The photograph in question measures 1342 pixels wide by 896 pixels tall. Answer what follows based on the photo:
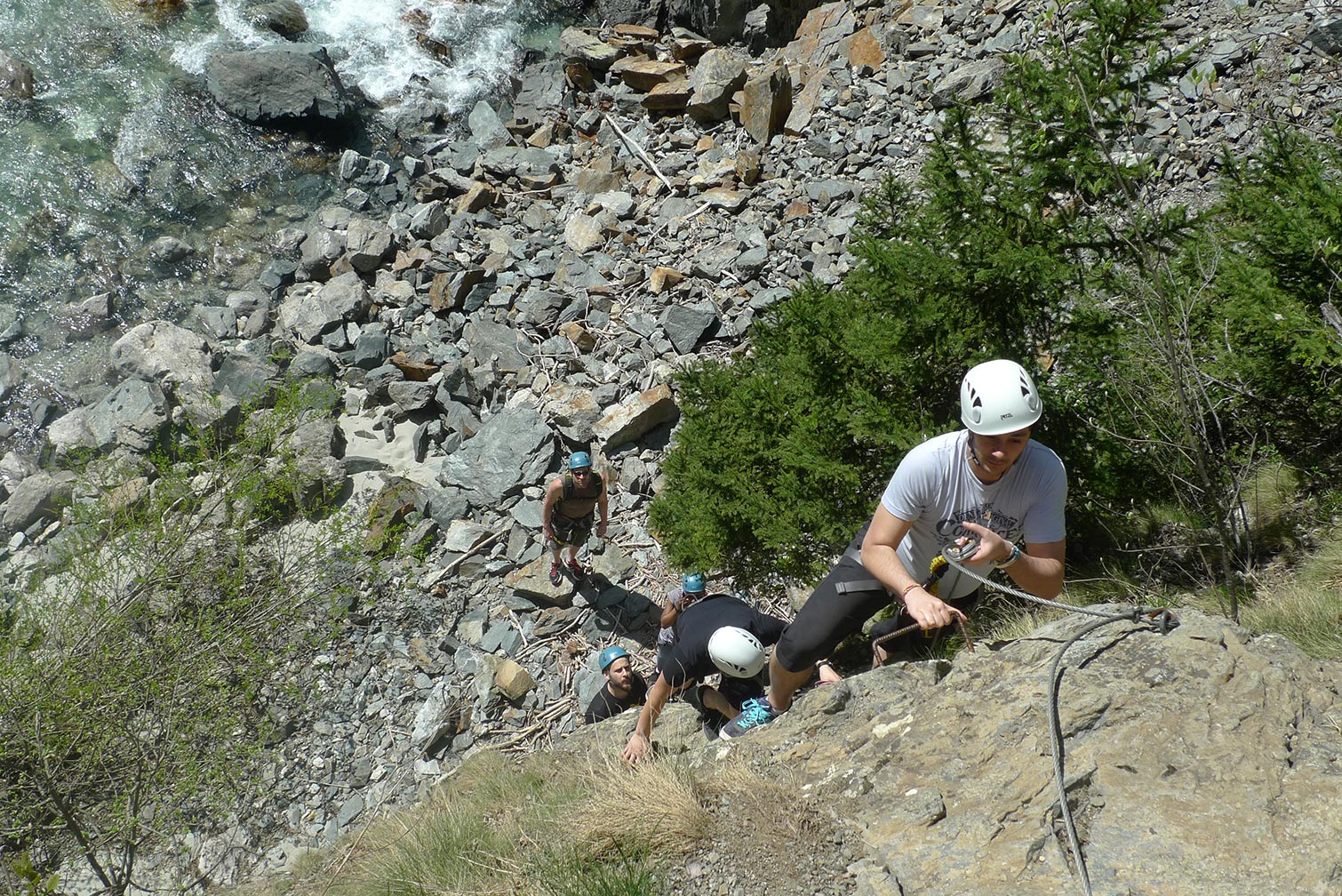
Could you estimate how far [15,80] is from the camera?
1393 centimetres

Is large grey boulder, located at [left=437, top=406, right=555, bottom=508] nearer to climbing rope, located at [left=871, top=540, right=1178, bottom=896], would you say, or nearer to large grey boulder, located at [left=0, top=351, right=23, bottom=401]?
climbing rope, located at [left=871, top=540, right=1178, bottom=896]

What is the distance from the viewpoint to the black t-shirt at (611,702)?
21.5 ft

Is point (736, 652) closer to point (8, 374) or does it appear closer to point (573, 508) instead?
point (573, 508)

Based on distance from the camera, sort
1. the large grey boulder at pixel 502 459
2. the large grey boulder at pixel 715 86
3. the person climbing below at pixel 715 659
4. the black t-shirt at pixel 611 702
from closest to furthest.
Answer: the person climbing below at pixel 715 659 → the black t-shirt at pixel 611 702 → the large grey boulder at pixel 502 459 → the large grey boulder at pixel 715 86

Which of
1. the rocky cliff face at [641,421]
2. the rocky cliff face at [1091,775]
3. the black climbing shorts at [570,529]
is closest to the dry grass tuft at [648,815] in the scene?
the rocky cliff face at [1091,775]

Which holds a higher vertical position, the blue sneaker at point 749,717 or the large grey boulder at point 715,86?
the large grey boulder at point 715,86

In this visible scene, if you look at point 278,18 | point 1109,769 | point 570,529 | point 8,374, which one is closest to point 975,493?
point 1109,769

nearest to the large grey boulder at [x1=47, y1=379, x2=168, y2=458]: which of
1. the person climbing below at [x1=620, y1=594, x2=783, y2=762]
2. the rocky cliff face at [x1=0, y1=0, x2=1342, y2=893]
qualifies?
the rocky cliff face at [x1=0, y1=0, x2=1342, y2=893]

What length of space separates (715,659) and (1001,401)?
2.44 metres

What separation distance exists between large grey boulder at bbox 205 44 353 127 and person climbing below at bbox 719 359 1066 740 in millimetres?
14253

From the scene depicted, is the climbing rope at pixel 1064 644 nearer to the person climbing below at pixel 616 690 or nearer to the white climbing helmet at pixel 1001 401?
the white climbing helmet at pixel 1001 401

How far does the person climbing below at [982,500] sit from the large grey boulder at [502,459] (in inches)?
232

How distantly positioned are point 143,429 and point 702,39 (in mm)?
11377

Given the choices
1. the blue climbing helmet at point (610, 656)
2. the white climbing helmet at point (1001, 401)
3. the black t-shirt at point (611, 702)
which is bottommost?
the black t-shirt at point (611, 702)
